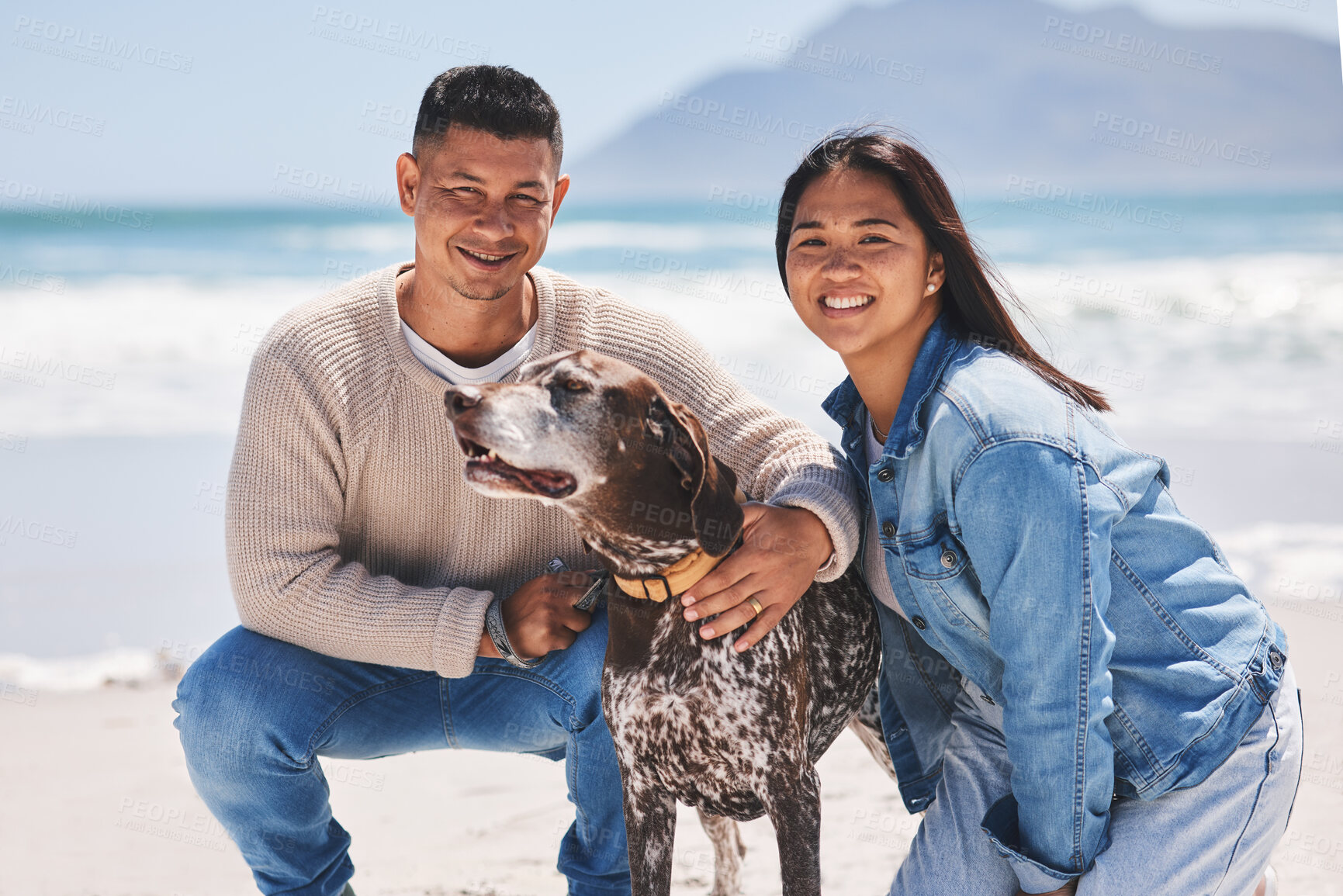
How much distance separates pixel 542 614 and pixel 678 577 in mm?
521

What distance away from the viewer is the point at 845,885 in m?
3.47

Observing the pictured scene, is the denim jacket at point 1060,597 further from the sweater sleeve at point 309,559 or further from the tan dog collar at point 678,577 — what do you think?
the sweater sleeve at point 309,559

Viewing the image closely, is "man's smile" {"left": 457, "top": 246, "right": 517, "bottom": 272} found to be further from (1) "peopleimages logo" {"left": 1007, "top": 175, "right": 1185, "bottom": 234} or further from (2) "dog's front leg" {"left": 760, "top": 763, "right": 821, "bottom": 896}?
(1) "peopleimages logo" {"left": 1007, "top": 175, "right": 1185, "bottom": 234}

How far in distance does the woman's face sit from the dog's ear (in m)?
0.39

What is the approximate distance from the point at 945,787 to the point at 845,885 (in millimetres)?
888

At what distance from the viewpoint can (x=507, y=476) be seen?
2.22 metres

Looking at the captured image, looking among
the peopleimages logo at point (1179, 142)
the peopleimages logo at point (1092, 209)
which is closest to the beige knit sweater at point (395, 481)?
the peopleimages logo at point (1092, 209)

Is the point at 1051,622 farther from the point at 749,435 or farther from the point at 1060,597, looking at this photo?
the point at 749,435

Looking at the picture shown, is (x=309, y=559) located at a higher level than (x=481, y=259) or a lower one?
lower

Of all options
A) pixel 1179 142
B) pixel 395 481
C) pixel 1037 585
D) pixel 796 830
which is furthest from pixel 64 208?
pixel 1179 142

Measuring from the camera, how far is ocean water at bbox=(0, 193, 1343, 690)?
5.85 meters

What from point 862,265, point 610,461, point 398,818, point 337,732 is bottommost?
point 398,818

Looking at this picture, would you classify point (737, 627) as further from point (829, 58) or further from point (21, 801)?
point (829, 58)

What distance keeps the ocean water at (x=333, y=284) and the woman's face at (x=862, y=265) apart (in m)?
1.57
